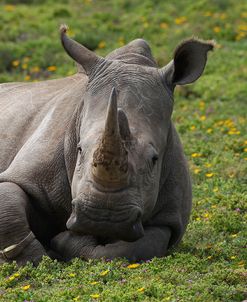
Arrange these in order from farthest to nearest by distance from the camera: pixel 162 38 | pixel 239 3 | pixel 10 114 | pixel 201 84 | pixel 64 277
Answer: pixel 239 3
pixel 162 38
pixel 201 84
pixel 10 114
pixel 64 277

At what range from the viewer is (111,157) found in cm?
729

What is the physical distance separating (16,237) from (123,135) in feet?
3.96

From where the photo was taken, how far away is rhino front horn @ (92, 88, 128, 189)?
7.24 metres

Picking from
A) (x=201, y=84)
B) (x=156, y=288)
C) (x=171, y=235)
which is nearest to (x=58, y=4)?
(x=201, y=84)

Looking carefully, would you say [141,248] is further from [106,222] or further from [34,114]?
[34,114]

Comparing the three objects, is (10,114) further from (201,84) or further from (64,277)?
(201,84)

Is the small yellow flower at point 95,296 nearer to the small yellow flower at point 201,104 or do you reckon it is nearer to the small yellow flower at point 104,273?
the small yellow flower at point 104,273

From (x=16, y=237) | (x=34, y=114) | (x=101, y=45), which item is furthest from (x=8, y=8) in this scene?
(x=16, y=237)

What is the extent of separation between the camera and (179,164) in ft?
28.9

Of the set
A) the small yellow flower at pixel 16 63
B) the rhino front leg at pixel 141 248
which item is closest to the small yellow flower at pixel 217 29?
the small yellow flower at pixel 16 63

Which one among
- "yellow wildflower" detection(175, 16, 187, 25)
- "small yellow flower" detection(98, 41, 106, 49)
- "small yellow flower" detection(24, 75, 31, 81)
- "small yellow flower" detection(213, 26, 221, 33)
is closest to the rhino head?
"small yellow flower" detection(24, 75, 31, 81)

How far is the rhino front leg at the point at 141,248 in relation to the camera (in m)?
7.95

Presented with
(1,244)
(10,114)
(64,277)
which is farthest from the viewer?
(10,114)

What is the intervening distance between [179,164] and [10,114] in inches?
63.7
